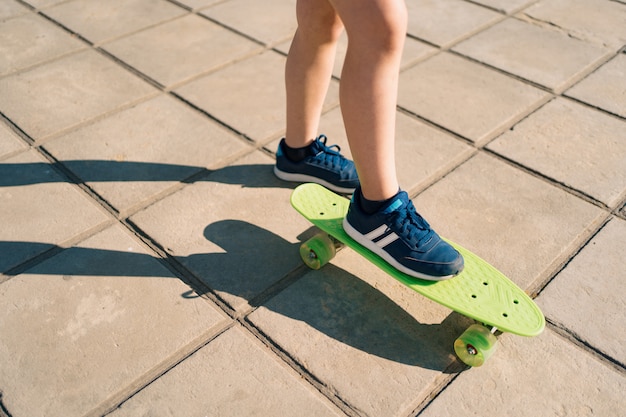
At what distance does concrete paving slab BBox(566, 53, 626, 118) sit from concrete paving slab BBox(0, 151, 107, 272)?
94.6 inches

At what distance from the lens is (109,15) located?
13.1ft

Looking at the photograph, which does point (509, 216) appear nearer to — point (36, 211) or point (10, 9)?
point (36, 211)

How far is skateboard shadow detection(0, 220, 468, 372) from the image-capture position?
2027 mm

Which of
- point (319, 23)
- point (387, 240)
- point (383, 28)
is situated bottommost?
point (387, 240)

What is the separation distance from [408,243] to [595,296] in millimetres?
686

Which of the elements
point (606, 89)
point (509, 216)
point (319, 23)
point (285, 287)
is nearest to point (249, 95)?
point (319, 23)

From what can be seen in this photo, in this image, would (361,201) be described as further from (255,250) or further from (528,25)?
(528,25)

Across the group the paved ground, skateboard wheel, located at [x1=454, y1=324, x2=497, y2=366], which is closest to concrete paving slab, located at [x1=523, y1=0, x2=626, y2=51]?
the paved ground

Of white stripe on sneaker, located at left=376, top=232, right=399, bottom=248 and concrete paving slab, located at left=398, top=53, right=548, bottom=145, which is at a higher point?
white stripe on sneaker, located at left=376, top=232, right=399, bottom=248

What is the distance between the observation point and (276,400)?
1850 mm

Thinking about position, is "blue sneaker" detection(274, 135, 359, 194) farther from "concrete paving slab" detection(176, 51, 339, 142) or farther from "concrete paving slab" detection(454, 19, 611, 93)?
"concrete paving slab" detection(454, 19, 611, 93)

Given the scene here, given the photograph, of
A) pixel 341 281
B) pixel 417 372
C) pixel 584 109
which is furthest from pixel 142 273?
pixel 584 109

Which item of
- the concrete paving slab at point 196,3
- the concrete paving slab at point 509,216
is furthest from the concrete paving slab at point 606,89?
the concrete paving slab at point 196,3

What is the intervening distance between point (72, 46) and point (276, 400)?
2694 mm
